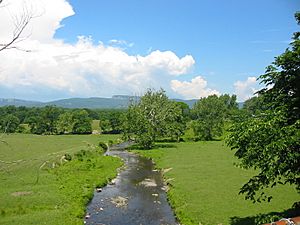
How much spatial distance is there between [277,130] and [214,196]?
56.9ft

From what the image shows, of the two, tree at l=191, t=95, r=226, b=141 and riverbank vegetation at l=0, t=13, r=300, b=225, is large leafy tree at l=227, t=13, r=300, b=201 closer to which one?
riverbank vegetation at l=0, t=13, r=300, b=225

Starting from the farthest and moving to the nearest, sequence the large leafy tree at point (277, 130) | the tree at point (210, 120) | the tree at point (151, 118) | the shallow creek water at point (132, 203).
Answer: the tree at point (210, 120), the tree at point (151, 118), the shallow creek water at point (132, 203), the large leafy tree at point (277, 130)

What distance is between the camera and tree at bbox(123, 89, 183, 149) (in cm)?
7775

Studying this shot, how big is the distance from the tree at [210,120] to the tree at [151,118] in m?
9.44

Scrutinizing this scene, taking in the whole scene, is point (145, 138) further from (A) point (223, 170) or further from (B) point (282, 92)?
(B) point (282, 92)

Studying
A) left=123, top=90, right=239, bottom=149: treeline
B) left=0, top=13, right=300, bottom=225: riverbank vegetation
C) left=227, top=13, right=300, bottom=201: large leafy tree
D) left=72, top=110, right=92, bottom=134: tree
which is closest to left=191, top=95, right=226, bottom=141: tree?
left=123, top=90, right=239, bottom=149: treeline

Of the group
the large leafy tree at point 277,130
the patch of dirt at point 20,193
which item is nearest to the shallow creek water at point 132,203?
the patch of dirt at point 20,193

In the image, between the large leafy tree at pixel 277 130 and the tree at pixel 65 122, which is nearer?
the large leafy tree at pixel 277 130

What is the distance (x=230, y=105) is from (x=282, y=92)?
539ft

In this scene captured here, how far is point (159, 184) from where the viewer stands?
40562 millimetres

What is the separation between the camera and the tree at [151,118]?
77750 mm

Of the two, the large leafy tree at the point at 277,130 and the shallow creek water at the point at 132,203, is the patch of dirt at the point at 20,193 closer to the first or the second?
the shallow creek water at the point at 132,203

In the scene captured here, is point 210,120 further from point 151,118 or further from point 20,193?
point 20,193

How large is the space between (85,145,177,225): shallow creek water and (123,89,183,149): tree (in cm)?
3026
